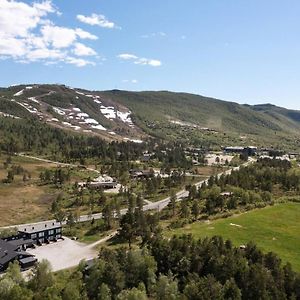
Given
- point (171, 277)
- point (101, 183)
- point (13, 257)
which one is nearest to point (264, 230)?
point (171, 277)

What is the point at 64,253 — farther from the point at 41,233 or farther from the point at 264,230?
the point at 264,230

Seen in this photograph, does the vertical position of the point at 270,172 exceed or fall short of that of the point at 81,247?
it exceeds it

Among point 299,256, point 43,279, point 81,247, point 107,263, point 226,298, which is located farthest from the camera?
point 81,247

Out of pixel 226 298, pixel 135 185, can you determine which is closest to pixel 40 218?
pixel 135 185

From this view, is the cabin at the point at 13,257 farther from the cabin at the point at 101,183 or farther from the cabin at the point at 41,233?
the cabin at the point at 101,183

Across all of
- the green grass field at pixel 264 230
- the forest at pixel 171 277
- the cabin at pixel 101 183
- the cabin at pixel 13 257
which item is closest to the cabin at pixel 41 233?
the cabin at pixel 13 257

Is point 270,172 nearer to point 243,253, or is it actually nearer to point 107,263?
point 243,253

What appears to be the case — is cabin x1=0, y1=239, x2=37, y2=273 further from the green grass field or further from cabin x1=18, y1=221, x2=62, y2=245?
the green grass field
